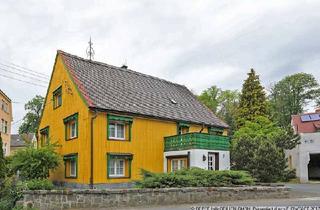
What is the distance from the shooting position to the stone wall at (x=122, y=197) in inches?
564

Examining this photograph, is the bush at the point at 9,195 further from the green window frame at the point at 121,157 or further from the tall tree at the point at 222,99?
the tall tree at the point at 222,99

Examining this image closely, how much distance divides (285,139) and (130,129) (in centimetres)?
1433

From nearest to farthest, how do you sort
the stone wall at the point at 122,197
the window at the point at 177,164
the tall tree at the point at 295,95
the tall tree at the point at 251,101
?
the stone wall at the point at 122,197, the window at the point at 177,164, the tall tree at the point at 251,101, the tall tree at the point at 295,95

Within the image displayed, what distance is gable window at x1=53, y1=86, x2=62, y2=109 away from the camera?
1045 inches

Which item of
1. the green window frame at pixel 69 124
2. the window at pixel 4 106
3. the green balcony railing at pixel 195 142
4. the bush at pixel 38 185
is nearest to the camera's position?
the bush at pixel 38 185

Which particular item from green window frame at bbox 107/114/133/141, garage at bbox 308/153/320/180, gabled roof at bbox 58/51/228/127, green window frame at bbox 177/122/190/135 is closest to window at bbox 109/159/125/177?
green window frame at bbox 107/114/133/141

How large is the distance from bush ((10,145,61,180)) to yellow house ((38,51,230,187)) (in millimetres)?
1869

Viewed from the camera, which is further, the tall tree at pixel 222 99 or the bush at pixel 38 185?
the tall tree at pixel 222 99

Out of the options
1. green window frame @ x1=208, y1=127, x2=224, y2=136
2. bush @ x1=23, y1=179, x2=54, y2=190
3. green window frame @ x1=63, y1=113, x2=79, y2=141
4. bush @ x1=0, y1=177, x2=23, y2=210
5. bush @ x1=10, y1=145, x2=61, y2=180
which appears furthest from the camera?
green window frame @ x1=208, y1=127, x2=224, y2=136

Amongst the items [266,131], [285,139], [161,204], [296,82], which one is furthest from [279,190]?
[296,82]

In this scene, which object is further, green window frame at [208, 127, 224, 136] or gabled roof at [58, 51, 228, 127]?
green window frame at [208, 127, 224, 136]

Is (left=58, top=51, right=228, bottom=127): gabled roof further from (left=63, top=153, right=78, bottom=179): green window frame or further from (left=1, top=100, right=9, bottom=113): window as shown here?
(left=1, top=100, right=9, bottom=113): window

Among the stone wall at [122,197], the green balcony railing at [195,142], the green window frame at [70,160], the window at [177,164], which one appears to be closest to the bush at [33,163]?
the green window frame at [70,160]

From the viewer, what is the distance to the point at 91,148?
21406 millimetres
